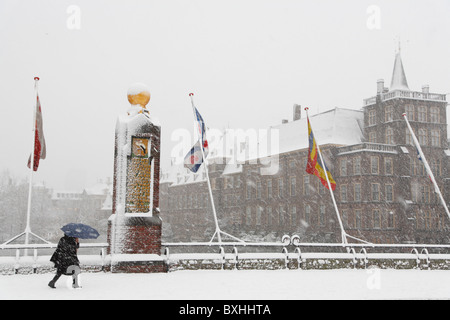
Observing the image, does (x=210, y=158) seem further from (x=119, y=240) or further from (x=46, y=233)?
(x=119, y=240)

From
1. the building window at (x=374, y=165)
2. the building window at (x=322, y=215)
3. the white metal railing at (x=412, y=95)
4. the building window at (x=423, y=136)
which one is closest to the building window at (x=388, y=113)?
the white metal railing at (x=412, y=95)

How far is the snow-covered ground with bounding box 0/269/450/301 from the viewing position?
10070 mm

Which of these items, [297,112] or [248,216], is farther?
[248,216]

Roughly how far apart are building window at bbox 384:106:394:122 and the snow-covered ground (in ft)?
123

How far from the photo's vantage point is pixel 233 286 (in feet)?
38.1

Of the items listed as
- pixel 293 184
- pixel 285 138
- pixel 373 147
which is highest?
pixel 285 138

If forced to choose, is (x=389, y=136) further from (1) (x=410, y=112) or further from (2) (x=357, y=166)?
(2) (x=357, y=166)

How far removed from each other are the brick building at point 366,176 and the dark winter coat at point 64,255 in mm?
38759

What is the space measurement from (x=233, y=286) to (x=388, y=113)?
4347cm

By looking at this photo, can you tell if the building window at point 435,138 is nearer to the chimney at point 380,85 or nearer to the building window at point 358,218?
the chimney at point 380,85

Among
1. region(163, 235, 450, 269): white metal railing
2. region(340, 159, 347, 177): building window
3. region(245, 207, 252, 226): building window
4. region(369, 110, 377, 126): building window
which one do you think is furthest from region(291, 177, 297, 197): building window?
region(163, 235, 450, 269): white metal railing

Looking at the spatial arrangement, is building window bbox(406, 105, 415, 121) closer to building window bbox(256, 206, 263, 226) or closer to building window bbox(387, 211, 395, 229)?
building window bbox(387, 211, 395, 229)

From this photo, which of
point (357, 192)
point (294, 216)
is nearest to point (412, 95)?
point (357, 192)

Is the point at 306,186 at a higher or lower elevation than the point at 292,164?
lower
